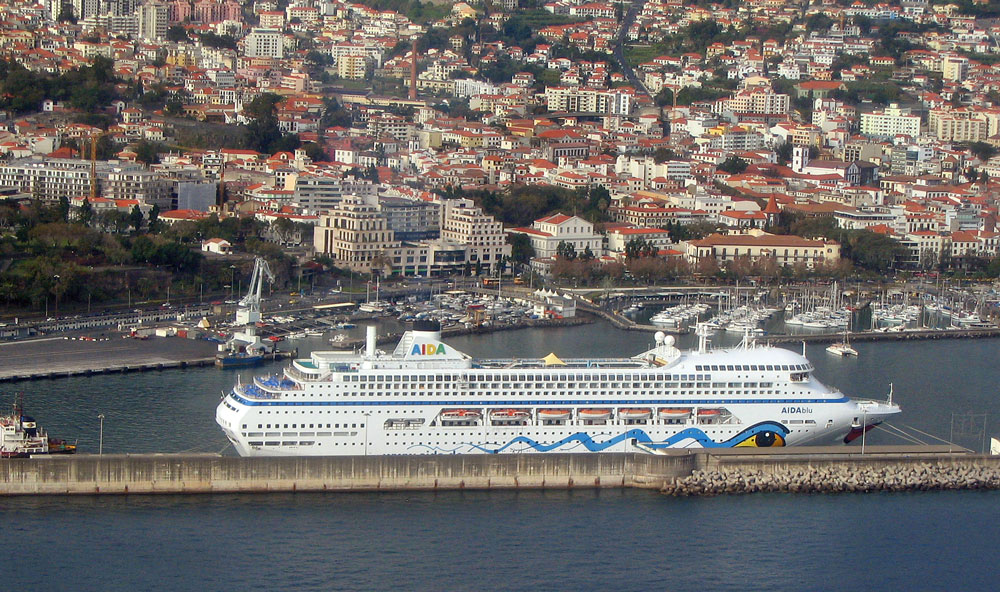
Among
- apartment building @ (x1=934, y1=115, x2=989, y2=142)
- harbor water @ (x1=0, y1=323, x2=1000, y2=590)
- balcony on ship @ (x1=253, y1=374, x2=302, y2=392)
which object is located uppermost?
apartment building @ (x1=934, y1=115, x2=989, y2=142)

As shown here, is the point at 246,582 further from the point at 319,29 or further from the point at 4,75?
the point at 319,29

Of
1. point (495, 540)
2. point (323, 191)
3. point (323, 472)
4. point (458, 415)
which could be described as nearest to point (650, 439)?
point (458, 415)

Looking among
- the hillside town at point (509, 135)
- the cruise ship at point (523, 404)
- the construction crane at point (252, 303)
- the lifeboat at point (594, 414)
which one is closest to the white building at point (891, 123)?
the hillside town at point (509, 135)

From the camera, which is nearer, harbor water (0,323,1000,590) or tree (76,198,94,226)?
harbor water (0,323,1000,590)

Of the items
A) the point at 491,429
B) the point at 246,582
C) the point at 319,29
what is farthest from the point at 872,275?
the point at 319,29

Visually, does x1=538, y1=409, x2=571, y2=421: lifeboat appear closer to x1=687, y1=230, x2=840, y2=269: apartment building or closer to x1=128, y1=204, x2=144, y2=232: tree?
x1=128, y1=204, x2=144, y2=232: tree

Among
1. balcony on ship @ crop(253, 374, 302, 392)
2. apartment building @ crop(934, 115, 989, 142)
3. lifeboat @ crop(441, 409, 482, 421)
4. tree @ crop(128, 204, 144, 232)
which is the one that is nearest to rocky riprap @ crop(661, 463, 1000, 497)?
lifeboat @ crop(441, 409, 482, 421)

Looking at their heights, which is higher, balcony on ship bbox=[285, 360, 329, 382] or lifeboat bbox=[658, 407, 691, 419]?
balcony on ship bbox=[285, 360, 329, 382]

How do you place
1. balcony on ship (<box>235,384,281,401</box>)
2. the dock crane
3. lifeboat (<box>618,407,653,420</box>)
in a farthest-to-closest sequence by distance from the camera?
1. the dock crane
2. lifeboat (<box>618,407,653,420</box>)
3. balcony on ship (<box>235,384,281,401</box>)
